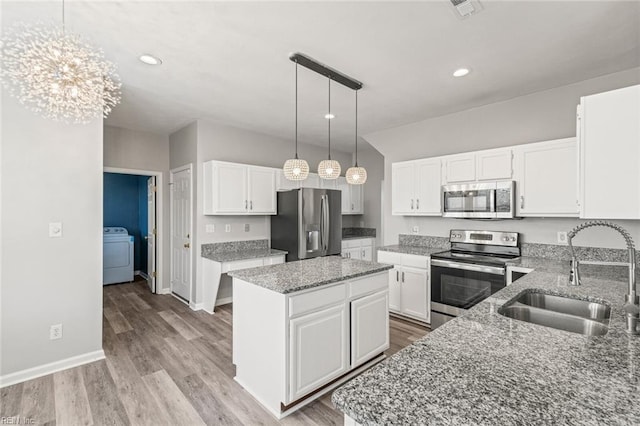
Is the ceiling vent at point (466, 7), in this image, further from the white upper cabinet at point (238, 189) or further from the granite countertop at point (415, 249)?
the white upper cabinet at point (238, 189)

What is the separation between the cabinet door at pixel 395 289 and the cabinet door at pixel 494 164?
153 centimetres

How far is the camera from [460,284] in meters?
3.23

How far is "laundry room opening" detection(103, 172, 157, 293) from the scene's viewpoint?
17.7 feet

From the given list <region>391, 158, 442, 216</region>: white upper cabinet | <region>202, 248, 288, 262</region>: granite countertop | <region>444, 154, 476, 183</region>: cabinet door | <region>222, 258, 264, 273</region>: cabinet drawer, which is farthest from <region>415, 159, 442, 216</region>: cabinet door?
<region>222, 258, 264, 273</region>: cabinet drawer

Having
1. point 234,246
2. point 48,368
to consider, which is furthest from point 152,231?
point 48,368

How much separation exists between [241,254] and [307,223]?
3.49 ft

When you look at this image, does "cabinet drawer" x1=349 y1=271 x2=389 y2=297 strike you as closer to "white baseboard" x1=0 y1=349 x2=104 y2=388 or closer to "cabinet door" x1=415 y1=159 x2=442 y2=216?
"cabinet door" x1=415 y1=159 x2=442 y2=216

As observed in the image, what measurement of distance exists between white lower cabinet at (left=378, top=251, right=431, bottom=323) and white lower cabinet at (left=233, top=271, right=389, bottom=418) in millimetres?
1189

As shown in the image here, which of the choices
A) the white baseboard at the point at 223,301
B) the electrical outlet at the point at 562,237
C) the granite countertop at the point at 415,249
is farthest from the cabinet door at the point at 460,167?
the white baseboard at the point at 223,301

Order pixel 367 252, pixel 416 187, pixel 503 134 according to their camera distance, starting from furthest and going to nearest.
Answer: pixel 367 252
pixel 416 187
pixel 503 134

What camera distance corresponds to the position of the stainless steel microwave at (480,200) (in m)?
3.14

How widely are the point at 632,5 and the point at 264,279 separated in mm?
3031

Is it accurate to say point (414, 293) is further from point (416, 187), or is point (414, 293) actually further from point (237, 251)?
point (237, 251)

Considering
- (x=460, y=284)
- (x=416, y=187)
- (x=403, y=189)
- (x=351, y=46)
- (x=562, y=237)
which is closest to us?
(x=351, y=46)
